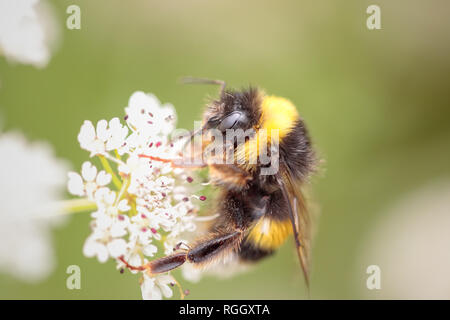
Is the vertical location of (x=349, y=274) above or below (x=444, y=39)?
below

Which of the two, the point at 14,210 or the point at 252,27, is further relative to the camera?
the point at 252,27

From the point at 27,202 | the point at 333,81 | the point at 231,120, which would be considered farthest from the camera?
the point at 333,81

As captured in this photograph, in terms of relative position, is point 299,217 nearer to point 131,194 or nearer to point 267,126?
point 267,126

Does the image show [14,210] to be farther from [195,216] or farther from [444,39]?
[444,39]

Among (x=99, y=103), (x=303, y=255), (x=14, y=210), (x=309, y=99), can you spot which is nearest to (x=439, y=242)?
(x=309, y=99)

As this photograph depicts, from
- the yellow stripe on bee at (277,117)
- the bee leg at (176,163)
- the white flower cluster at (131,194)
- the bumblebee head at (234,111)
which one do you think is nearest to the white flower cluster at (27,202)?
the white flower cluster at (131,194)

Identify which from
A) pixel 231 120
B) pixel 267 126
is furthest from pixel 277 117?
pixel 231 120
